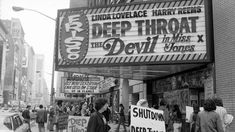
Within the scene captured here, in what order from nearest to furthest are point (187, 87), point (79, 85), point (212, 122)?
point (212, 122)
point (187, 87)
point (79, 85)

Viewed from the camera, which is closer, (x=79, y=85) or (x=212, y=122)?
(x=212, y=122)

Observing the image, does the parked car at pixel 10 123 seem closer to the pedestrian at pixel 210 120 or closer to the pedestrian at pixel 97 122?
the pedestrian at pixel 97 122

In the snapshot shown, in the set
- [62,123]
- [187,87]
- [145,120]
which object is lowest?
[62,123]

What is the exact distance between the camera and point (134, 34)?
12406 mm

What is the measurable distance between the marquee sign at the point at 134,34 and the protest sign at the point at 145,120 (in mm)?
4201

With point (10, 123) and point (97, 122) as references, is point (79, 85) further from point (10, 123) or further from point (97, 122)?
point (97, 122)

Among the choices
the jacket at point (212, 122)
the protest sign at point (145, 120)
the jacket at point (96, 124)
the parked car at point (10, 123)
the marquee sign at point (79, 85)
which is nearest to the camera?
the jacket at point (96, 124)

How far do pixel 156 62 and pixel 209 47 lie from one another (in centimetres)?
193

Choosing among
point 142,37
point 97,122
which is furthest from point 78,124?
point 97,122

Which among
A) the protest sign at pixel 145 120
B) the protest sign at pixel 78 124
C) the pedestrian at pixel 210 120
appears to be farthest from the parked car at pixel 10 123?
the pedestrian at pixel 210 120

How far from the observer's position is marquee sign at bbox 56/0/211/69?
38.3 feet

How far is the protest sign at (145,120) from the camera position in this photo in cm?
775

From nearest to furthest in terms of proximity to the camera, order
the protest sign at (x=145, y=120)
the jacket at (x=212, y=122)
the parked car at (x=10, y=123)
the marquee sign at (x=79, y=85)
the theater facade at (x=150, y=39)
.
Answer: the jacket at (x=212, y=122) → the protest sign at (x=145, y=120) → the parked car at (x=10, y=123) → the theater facade at (x=150, y=39) → the marquee sign at (x=79, y=85)

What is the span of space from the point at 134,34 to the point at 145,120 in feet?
17.1
